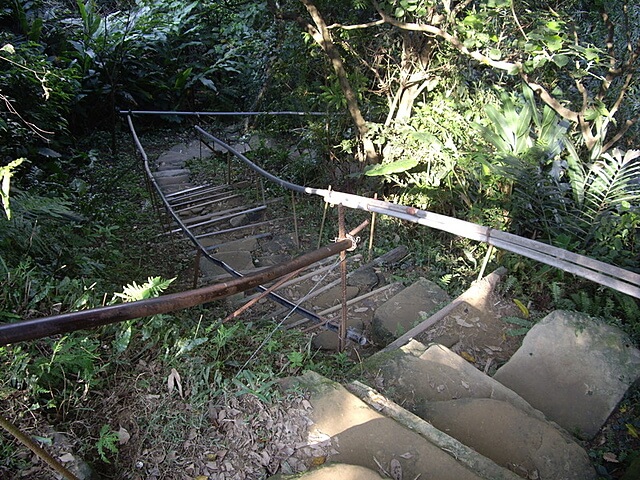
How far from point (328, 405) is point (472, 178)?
10.7ft

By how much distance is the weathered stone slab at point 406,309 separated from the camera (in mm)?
3637

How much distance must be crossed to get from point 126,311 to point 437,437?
1319 mm

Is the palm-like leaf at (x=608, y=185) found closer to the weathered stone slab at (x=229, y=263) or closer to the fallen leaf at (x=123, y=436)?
the weathered stone slab at (x=229, y=263)

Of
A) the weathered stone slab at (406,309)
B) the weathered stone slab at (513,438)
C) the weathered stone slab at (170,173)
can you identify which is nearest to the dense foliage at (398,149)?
the weathered stone slab at (406,309)

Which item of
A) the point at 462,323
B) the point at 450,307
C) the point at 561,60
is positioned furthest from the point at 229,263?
the point at 561,60

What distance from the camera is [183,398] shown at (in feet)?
6.54

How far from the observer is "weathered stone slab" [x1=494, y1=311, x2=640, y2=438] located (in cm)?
253

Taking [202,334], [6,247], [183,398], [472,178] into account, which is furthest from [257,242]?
[183,398]

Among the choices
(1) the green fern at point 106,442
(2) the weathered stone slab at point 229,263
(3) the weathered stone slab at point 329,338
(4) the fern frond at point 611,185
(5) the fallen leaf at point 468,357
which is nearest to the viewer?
(1) the green fern at point 106,442

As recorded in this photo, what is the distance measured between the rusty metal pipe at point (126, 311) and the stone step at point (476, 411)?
0.86 meters

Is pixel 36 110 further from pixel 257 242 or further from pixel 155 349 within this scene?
pixel 155 349

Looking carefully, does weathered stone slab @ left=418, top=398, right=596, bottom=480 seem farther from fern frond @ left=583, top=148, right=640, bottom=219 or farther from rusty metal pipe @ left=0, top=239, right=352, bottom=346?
fern frond @ left=583, top=148, right=640, bottom=219

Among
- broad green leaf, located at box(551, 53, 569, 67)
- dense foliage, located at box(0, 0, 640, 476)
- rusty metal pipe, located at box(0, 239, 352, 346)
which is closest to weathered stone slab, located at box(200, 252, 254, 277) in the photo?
dense foliage, located at box(0, 0, 640, 476)

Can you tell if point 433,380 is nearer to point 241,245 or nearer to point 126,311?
point 126,311
